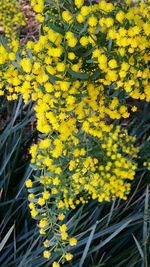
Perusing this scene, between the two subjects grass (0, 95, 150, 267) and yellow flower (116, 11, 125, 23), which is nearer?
yellow flower (116, 11, 125, 23)

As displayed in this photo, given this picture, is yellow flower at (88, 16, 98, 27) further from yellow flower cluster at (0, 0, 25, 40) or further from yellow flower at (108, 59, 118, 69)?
yellow flower cluster at (0, 0, 25, 40)

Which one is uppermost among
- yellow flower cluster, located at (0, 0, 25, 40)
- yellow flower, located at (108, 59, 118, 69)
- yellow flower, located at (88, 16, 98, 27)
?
yellow flower cluster, located at (0, 0, 25, 40)

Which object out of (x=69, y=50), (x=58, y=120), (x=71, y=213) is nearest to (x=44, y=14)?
(x=69, y=50)

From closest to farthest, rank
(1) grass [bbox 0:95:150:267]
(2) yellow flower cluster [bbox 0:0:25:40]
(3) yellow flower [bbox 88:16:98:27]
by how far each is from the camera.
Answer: (3) yellow flower [bbox 88:16:98:27] → (1) grass [bbox 0:95:150:267] → (2) yellow flower cluster [bbox 0:0:25:40]

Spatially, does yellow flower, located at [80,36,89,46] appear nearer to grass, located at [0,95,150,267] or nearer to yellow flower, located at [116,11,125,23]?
yellow flower, located at [116,11,125,23]

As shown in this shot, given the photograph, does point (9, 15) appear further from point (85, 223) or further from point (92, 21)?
point (92, 21)

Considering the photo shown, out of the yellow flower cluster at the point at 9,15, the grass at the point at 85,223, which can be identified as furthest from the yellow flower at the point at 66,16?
the yellow flower cluster at the point at 9,15

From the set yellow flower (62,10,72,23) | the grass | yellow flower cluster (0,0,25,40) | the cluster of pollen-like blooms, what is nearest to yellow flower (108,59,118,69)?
the cluster of pollen-like blooms

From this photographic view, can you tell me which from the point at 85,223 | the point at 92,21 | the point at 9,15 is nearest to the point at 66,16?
the point at 92,21

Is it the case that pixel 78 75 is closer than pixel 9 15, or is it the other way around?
pixel 78 75

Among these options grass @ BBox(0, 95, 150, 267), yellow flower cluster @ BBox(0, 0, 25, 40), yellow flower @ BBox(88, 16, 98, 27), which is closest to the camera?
yellow flower @ BBox(88, 16, 98, 27)

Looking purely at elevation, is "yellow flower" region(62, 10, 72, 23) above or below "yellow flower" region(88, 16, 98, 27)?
above
